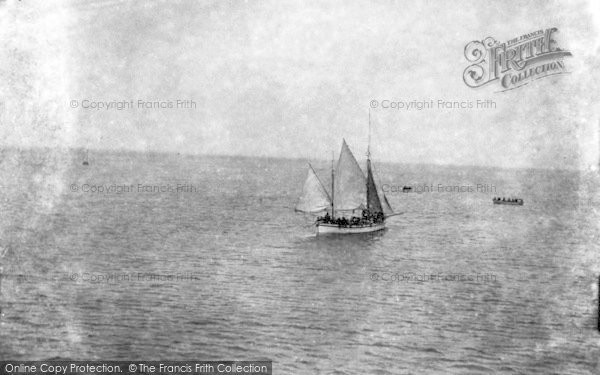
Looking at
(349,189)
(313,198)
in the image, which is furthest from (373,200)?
(313,198)

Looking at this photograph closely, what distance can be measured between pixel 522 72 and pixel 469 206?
2303 inches

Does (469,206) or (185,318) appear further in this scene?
(469,206)

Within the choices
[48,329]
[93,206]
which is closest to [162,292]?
[48,329]

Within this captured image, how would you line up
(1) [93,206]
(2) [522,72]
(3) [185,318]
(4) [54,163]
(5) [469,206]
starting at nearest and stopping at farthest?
(4) [54,163] < (2) [522,72] < (3) [185,318] < (1) [93,206] < (5) [469,206]

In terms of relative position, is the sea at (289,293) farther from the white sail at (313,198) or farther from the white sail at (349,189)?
the white sail at (349,189)

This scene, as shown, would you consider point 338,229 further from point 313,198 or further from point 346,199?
point 346,199

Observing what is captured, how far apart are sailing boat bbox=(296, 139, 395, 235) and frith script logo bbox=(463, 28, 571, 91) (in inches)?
933

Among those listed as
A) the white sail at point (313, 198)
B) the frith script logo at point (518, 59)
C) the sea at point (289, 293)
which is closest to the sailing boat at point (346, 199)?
the white sail at point (313, 198)

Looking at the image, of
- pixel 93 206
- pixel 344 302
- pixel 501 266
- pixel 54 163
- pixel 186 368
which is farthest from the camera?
pixel 93 206

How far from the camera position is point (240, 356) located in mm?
19828

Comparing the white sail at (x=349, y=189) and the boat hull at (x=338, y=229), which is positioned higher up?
the white sail at (x=349, y=189)

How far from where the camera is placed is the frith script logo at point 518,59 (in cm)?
2020

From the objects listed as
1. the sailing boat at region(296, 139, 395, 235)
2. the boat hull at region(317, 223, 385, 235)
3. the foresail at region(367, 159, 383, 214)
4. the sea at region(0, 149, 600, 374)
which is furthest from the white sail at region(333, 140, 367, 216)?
the sea at region(0, 149, 600, 374)

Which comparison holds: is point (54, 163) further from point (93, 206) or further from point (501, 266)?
point (93, 206)
